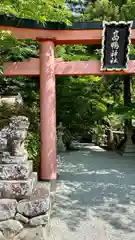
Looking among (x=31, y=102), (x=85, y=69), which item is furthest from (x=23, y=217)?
(x=31, y=102)

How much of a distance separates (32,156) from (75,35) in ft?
9.63

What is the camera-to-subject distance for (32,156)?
19.0 ft

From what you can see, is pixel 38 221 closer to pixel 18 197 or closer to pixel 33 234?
pixel 33 234

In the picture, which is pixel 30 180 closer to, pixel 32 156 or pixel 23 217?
pixel 23 217

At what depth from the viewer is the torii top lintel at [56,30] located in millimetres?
6000

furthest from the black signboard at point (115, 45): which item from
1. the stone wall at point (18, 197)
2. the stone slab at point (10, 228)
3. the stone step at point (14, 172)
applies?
the stone slab at point (10, 228)

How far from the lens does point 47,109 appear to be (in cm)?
619

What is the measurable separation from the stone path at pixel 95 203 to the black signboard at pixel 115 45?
9.02 feet

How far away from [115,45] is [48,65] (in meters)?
1.67

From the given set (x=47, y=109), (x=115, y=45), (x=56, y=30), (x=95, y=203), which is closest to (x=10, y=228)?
(x=95, y=203)

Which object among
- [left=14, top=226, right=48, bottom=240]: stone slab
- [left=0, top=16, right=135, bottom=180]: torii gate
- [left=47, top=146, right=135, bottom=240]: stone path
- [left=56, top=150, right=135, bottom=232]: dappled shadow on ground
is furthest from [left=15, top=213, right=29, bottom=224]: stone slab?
[left=0, top=16, right=135, bottom=180]: torii gate

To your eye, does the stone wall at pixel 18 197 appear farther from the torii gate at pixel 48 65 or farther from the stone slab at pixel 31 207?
the torii gate at pixel 48 65

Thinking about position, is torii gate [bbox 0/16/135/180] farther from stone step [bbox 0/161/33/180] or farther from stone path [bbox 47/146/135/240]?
stone step [bbox 0/161/33/180]

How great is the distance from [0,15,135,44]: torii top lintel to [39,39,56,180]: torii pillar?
0.20m
